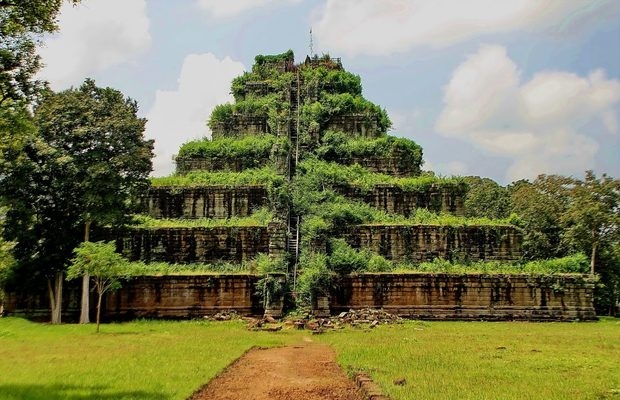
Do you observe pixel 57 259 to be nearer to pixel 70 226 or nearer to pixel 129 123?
pixel 70 226

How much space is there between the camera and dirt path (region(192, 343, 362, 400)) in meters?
11.3

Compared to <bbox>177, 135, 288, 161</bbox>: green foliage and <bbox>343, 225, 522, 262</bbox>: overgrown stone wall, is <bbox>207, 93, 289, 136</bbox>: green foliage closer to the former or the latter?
<bbox>177, 135, 288, 161</bbox>: green foliage

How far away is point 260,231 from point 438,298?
9.23 m

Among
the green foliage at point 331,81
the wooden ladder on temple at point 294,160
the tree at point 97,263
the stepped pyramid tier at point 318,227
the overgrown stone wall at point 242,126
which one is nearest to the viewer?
the tree at point 97,263

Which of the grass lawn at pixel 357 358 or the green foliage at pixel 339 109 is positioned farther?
Result: the green foliage at pixel 339 109

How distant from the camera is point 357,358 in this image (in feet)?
50.8

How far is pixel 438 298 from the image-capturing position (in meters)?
27.0

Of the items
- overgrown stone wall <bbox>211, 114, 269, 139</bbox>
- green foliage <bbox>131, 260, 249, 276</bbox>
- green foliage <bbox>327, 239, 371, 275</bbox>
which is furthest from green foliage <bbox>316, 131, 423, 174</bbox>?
green foliage <bbox>131, 260, 249, 276</bbox>

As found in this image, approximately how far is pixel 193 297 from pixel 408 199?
13.0 metres

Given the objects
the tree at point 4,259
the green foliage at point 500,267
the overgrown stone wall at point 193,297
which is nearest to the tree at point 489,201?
the green foliage at point 500,267

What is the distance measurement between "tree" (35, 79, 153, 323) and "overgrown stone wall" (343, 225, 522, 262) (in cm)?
1114

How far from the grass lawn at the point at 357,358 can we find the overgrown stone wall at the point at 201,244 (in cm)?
523

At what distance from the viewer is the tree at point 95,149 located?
26.1 m

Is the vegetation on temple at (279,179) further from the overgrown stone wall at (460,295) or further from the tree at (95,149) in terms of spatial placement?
the overgrown stone wall at (460,295)
